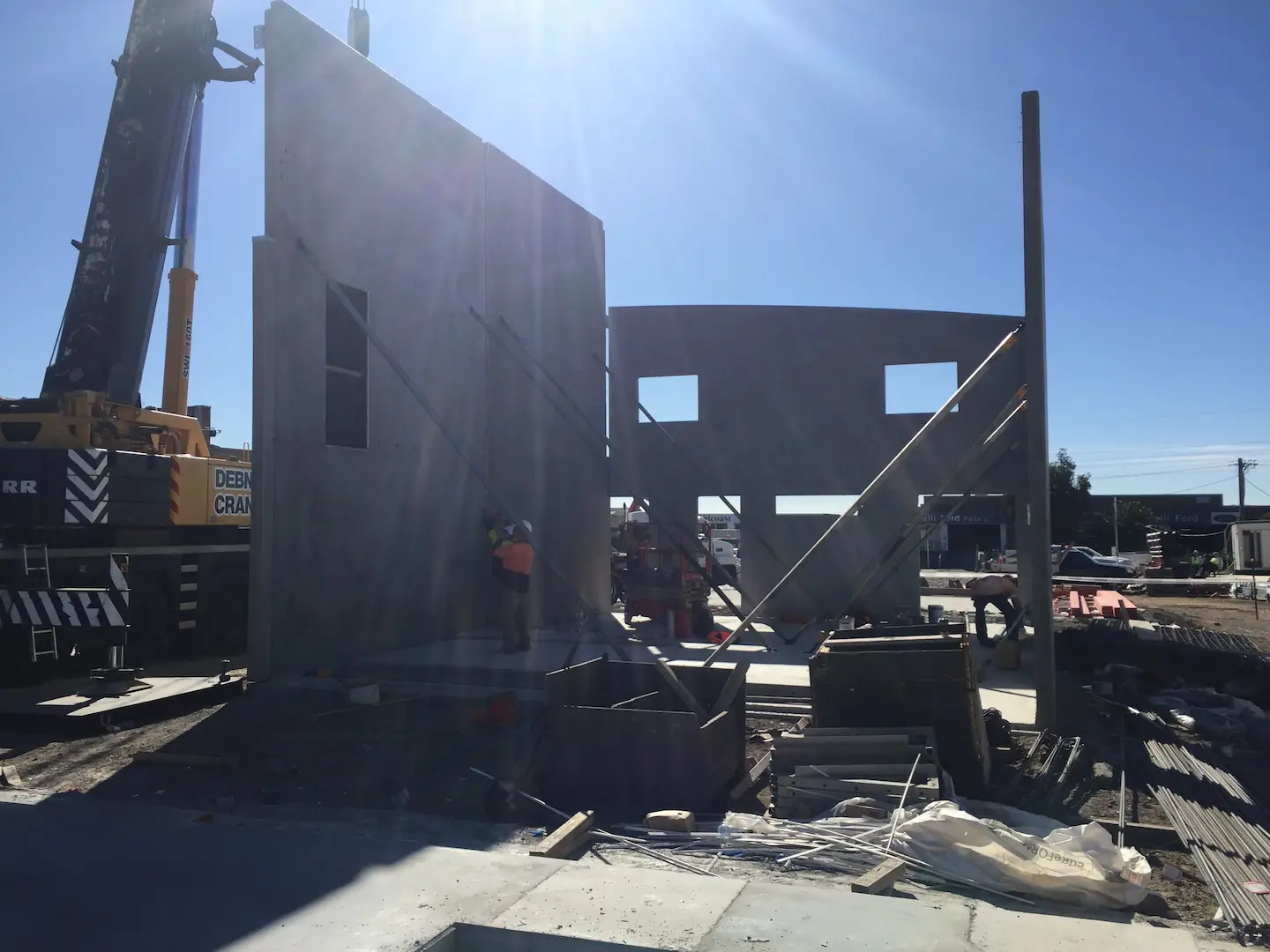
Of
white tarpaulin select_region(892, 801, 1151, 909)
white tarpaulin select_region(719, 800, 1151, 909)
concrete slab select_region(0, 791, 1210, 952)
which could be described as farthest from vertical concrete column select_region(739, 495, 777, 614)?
concrete slab select_region(0, 791, 1210, 952)

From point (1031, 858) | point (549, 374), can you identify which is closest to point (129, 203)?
point (549, 374)

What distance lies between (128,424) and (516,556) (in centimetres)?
475

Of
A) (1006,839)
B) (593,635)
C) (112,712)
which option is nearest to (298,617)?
(112,712)

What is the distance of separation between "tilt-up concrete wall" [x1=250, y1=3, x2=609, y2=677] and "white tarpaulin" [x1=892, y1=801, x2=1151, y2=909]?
705 cm

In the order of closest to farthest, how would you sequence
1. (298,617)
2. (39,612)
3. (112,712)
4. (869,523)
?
(112,712) → (39,612) → (298,617) → (869,523)

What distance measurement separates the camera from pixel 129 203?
11016 millimetres

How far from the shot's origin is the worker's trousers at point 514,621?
11.2 m

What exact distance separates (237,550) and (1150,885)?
11377mm

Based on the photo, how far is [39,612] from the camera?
9156 millimetres

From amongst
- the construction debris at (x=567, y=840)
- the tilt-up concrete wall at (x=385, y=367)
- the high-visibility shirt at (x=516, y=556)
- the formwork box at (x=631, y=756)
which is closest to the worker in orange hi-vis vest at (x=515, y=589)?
the high-visibility shirt at (x=516, y=556)

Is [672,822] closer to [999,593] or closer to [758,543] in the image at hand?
[999,593]

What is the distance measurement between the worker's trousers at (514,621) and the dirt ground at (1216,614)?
→ 11.1 meters

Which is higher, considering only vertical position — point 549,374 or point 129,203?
point 129,203

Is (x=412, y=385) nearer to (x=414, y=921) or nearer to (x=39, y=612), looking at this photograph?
(x=39, y=612)
